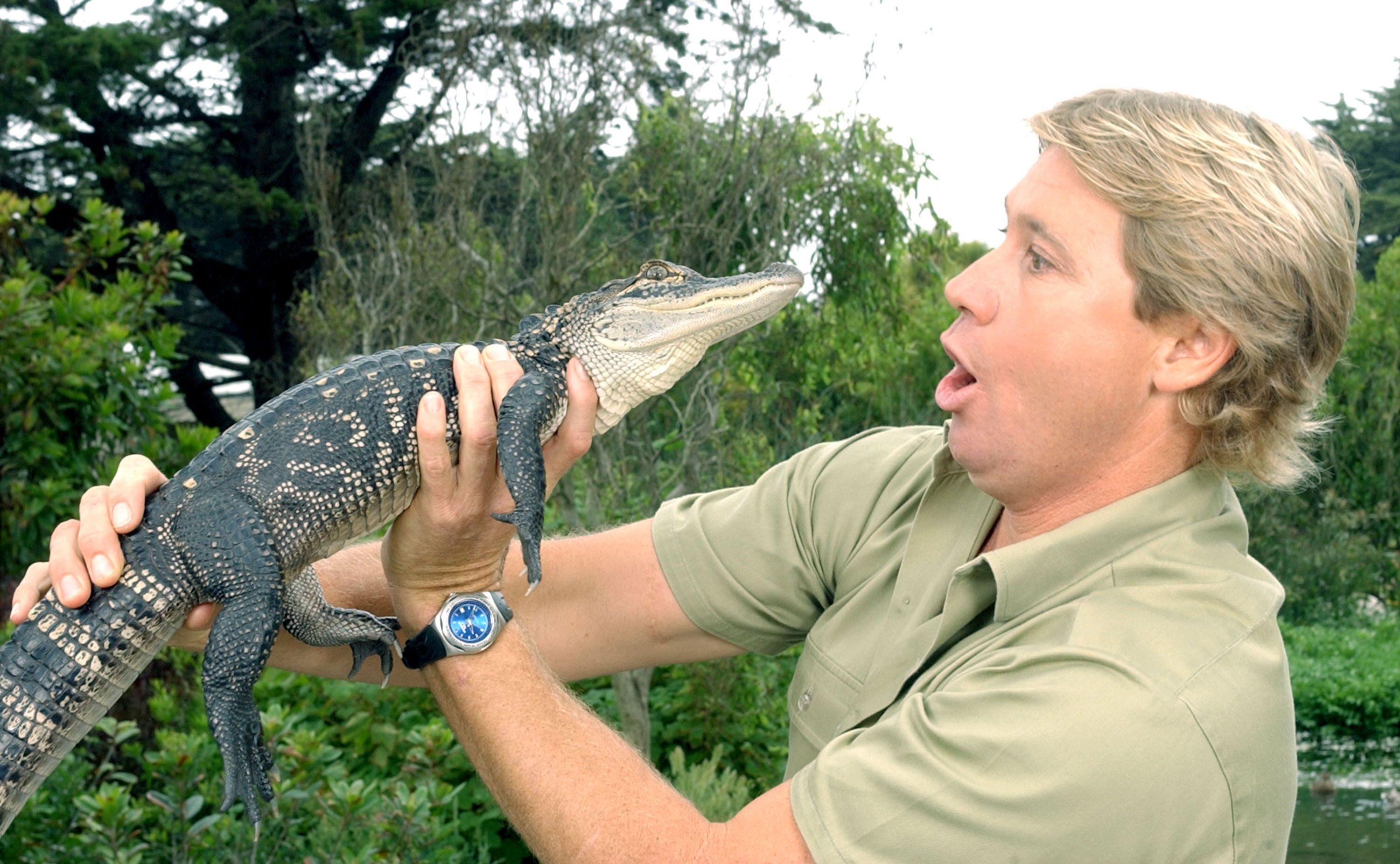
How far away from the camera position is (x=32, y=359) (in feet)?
13.6

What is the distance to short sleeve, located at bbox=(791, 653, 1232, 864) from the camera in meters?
1.64

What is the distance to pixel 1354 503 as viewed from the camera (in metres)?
13.3

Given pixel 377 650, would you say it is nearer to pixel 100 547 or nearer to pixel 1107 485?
pixel 100 547

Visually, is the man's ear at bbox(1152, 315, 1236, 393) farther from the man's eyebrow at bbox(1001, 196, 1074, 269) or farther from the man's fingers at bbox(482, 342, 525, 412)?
the man's fingers at bbox(482, 342, 525, 412)

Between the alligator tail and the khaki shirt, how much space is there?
3.67ft

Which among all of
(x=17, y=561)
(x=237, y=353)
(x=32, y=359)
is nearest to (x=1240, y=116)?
(x=32, y=359)

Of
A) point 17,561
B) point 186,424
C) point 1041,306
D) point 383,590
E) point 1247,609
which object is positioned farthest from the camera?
point 186,424

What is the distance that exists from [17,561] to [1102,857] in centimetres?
411

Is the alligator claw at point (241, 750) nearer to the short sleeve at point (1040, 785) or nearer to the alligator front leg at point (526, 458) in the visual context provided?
the alligator front leg at point (526, 458)

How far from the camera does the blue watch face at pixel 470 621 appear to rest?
2102 mm

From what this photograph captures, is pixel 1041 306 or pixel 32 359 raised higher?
pixel 1041 306

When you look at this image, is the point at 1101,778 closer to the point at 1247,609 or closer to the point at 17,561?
the point at 1247,609

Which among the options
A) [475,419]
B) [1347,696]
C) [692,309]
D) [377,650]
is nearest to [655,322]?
[692,309]

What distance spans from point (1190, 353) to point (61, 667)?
6.32ft
